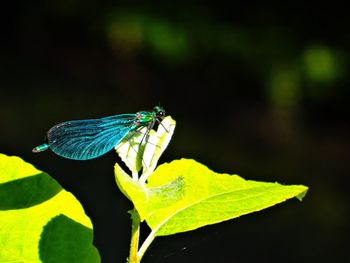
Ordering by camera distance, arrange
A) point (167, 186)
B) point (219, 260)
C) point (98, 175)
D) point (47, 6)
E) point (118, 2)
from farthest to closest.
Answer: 1. point (47, 6)
2. point (118, 2)
3. point (98, 175)
4. point (219, 260)
5. point (167, 186)

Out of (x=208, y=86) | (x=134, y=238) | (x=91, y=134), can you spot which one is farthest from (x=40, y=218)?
(x=208, y=86)

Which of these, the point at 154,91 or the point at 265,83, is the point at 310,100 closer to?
the point at 265,83

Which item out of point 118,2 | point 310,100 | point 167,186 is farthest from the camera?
point 118,2

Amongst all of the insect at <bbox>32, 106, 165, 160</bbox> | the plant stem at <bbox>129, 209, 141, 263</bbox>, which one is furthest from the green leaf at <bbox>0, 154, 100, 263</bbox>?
the insect at <bbox>32, 106, 165, 160</bbox>

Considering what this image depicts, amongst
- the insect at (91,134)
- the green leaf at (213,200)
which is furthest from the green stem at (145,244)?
the insect at (91,134)

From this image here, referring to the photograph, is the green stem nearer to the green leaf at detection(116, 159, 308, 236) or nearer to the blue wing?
the green leaf at detection(116, 159, 308, 236)

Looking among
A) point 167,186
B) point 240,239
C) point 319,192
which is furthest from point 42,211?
point 319,192

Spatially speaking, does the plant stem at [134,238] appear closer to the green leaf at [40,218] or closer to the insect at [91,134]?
the green leaf at [40,218]
